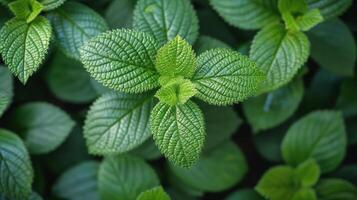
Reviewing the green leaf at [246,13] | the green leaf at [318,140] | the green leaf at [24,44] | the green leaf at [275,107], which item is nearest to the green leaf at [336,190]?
the green leaf at [318,140]

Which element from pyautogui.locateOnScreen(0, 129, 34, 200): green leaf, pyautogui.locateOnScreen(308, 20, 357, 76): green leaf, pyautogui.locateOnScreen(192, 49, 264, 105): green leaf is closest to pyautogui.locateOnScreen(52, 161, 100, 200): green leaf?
pyautogui.locateOnScreen(0, 129, 34, 200): green leaf

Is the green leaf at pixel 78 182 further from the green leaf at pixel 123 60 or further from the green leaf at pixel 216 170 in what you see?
the green leaf at pixel 123 60

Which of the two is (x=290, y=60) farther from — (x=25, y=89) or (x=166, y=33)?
(x=25, y=89)

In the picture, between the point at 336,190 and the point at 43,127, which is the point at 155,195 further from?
the point at 336,190

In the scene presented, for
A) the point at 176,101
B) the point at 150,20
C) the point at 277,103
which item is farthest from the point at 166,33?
the point at 277,103

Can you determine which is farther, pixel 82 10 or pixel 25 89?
pixel 25 89

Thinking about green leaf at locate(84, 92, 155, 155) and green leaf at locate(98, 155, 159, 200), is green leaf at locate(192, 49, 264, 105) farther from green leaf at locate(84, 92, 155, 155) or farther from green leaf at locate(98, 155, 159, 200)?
green leaf at locate(98, 155, 159, 200)
